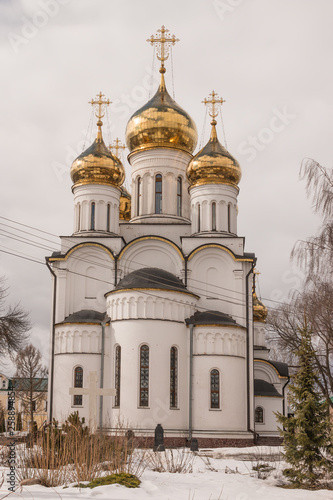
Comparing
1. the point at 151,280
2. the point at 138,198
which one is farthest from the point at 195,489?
the point at 138,198

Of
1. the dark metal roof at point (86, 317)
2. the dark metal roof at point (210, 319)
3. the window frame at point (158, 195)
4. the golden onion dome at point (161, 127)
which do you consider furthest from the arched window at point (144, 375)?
the golden onion dome at point (161, 127)

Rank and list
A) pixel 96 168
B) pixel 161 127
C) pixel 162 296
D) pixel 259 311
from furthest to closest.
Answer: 1. pixel 259 311
2. pixel 161 127
3. pixel 96 168
4. pixel 162 296

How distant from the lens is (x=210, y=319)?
2158cm

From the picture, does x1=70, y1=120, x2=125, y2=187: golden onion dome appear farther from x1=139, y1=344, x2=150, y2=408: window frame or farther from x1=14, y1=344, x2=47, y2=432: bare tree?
x1=14, y1=344, x2=47, y2=432: bare tree

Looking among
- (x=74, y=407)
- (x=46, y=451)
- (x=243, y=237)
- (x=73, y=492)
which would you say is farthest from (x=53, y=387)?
(x=73, y=492)

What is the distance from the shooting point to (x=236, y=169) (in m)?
24.9

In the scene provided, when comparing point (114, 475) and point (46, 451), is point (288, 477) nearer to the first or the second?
point (114, 475)

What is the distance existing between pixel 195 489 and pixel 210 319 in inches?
478

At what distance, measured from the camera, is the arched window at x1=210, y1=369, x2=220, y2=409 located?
2097 cm

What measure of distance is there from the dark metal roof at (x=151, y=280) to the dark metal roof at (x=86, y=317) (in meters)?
1.31

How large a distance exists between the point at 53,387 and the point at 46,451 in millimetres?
12371

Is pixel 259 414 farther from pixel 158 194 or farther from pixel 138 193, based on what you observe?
pixel 138 193

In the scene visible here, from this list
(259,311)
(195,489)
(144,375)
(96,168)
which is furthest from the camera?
(259,311)

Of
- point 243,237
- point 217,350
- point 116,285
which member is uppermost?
point 243,237
